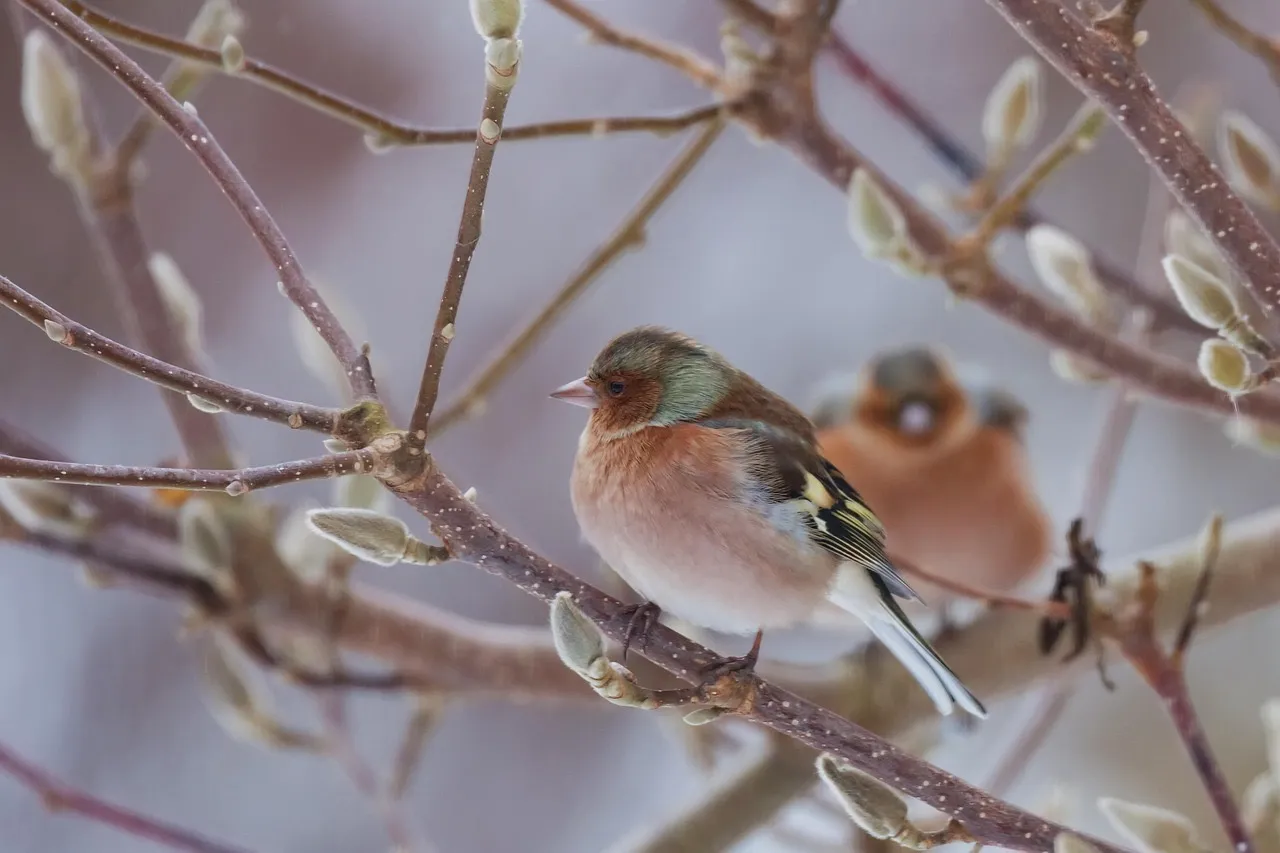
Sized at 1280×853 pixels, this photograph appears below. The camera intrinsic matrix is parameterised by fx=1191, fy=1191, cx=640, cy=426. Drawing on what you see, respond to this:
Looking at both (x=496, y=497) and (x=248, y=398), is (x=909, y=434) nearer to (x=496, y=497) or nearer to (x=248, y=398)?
(x=496, y=497)

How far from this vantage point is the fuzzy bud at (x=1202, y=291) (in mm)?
560

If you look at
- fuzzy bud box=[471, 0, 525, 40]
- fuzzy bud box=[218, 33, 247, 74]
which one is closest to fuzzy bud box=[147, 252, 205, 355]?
fuzzy bud box=[218, 33, 247, 74]

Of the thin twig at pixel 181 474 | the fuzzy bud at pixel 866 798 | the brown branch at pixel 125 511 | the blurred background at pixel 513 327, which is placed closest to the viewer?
the thin twig at pixel 181 474

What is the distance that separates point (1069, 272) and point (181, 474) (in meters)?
0.61

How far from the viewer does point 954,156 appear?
946mm

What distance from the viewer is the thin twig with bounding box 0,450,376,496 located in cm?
41

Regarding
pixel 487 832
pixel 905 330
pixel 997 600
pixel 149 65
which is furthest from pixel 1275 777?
pixel 149 65

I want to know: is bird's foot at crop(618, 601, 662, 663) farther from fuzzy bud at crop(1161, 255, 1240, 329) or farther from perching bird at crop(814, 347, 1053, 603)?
perching bird at crop(814, 347, 1053, 603)

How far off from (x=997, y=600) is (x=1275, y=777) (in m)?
0.21

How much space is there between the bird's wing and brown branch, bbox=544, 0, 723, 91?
9.7 inches

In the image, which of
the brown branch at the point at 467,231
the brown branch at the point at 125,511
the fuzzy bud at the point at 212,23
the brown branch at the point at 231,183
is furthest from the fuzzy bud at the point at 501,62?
the brown branch at the point at 125,511

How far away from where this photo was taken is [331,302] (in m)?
0.91

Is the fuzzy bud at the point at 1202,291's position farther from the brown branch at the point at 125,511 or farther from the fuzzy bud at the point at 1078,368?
the brown branch at the point at 125,511

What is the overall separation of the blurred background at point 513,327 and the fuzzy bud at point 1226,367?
878 mm
